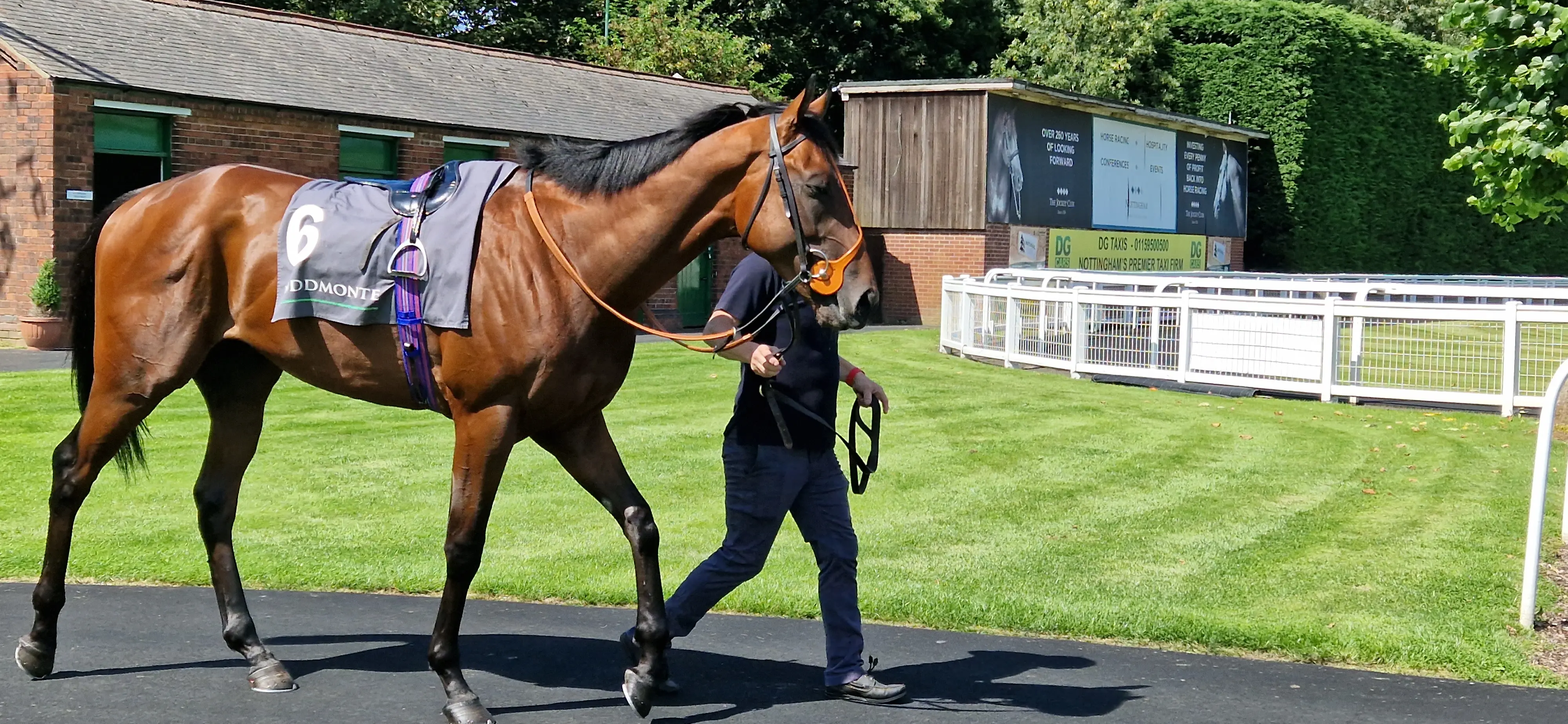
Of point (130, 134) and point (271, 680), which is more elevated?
point (130, 134)

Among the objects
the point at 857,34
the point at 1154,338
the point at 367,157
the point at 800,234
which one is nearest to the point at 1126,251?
the point at 857,34

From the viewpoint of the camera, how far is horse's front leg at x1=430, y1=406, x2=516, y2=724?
181 inches

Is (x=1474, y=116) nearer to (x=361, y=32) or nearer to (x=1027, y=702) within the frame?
(x=1027, y=702)

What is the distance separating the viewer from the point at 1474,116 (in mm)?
7152

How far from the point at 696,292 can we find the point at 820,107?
76.0ft

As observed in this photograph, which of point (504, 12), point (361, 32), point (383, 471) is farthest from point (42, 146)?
point (504, 12)

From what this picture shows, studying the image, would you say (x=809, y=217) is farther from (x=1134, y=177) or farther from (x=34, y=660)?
(x=1134, y=177)

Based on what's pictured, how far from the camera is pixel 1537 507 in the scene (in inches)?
236

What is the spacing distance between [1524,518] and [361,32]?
20.9 meters

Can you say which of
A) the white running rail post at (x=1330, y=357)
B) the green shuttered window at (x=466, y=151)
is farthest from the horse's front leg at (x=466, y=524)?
the green shuttered window at (x=466, y=151)

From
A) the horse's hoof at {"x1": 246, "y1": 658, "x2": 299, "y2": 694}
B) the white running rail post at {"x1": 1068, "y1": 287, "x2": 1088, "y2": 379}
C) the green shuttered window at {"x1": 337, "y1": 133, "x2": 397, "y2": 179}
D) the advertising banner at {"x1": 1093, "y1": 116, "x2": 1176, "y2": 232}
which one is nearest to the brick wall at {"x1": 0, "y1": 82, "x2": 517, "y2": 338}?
the green shuttered window at {"x1": 337, "y1": 133, "x2": 397, "y2": 179}

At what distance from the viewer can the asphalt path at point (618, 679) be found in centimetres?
482

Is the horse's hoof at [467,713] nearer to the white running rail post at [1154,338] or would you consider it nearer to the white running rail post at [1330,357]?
the white running rail post at [1330,357]

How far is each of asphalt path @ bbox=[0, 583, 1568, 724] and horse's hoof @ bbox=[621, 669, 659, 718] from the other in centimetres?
8
